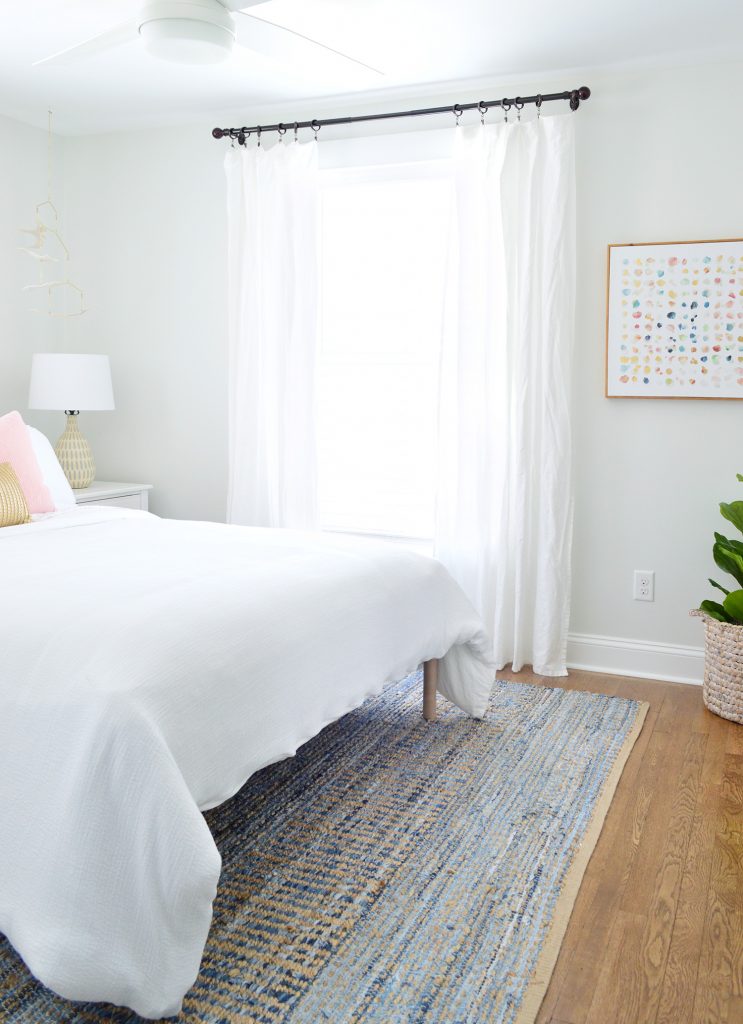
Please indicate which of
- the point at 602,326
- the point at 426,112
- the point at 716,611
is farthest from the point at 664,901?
the point at 426,112

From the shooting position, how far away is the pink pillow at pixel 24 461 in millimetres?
3465

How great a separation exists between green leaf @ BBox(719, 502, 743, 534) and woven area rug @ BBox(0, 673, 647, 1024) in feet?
2.64

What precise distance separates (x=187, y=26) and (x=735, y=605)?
8.61 ft

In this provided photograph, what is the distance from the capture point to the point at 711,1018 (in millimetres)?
1729

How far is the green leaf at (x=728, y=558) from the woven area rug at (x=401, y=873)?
65 centimetres

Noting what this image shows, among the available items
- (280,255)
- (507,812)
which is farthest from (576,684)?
(280,255)

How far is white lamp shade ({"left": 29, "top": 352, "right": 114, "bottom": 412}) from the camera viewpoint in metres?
4.28

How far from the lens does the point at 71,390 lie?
169 inches

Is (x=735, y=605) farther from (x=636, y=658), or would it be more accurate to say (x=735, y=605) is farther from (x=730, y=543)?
(x=636, y=658)

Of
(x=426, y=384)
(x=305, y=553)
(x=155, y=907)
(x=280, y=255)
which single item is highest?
(x=280, y=255)

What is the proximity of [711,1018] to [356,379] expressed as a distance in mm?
3108

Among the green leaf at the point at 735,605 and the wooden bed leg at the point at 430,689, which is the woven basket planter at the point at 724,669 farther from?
the wooden bed leg at the point at 430,689

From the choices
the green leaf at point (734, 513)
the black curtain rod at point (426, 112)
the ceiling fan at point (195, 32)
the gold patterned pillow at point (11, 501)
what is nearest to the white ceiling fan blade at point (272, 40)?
the ceiling fan at point (195, 32)

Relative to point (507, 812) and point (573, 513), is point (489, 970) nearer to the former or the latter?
point (507, 812)
